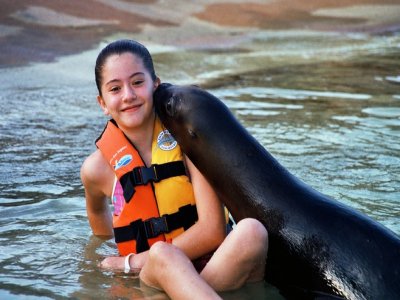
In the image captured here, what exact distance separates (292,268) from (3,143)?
400cm

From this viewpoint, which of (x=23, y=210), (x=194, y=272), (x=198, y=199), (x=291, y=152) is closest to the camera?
(x=194, y=272)

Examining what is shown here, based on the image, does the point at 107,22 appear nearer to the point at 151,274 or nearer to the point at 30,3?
the point at 30,3

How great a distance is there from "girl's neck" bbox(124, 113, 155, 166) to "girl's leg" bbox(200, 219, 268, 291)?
86 centimetres

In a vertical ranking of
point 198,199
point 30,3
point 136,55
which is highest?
point 30,3

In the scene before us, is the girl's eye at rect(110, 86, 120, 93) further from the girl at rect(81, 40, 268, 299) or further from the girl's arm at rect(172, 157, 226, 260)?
the girl's arm at rect(172, 157, 226, 260)

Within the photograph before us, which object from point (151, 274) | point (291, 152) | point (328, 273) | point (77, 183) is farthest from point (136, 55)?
point (291, 152)

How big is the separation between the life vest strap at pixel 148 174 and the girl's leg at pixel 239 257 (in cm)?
66

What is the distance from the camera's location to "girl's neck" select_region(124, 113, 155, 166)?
4.25 metres

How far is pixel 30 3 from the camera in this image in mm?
14438

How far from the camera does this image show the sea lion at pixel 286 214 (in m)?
3.50

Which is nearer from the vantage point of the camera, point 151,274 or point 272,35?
point 151,274

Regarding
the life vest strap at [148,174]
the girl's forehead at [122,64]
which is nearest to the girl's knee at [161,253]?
the life vest strap at [148,174]

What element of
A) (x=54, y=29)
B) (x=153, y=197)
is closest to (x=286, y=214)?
(x=153, y=197)

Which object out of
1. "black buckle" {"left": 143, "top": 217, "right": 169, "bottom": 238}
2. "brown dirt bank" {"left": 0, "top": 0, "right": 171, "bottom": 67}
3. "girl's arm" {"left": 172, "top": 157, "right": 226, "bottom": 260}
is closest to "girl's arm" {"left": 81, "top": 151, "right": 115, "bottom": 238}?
"black buckle" {"left": 143, "top": 217, "right": 169, "bottom": 238}
